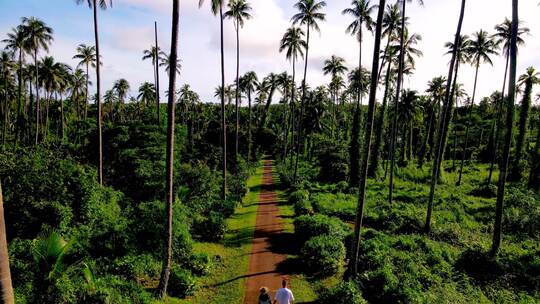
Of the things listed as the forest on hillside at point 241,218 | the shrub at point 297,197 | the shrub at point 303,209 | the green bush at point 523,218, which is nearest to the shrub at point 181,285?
the forest on hillside at point 241,218

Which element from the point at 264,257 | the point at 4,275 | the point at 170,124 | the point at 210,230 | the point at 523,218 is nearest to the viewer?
the point at 4,275

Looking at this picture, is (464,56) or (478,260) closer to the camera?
(478,260)

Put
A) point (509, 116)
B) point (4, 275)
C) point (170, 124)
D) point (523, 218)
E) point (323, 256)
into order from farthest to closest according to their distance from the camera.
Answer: point (523, 218)
point (509, 116)
point (323, 256)
point (170, 124)
point (4, 275)

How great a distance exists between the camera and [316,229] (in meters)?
22.2

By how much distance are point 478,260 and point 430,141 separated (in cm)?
5800

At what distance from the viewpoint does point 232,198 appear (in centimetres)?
3203

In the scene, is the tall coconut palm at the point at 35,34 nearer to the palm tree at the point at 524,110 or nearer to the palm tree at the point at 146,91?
the palm tree at the point at 146,91

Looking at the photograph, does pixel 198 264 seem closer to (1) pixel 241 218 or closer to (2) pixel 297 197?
(1) pixel 241 218

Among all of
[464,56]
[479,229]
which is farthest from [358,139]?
[479,229]

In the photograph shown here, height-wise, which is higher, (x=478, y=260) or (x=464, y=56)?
(x=464, y=56)

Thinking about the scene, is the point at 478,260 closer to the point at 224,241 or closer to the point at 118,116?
the point at 224,241

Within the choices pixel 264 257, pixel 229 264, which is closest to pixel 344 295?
pixel 264 257

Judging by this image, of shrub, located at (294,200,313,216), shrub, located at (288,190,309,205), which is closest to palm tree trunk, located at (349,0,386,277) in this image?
shrub, located at (294,200,313,216)

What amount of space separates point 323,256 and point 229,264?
15.9 feet
